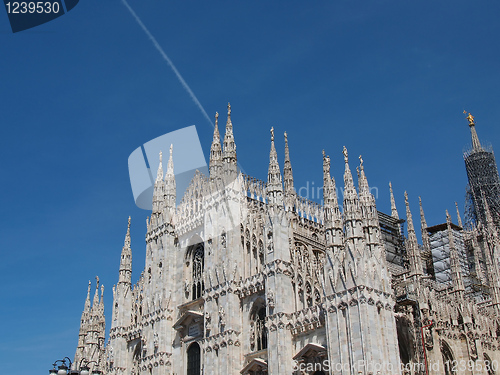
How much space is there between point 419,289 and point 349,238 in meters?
8.93

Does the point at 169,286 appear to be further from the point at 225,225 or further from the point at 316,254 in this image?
the point at 316,254

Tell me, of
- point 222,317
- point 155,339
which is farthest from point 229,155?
point 155,339

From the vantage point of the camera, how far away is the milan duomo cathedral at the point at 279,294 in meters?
32.8

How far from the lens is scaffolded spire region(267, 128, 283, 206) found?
40.2 meters

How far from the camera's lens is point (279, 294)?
121 feet

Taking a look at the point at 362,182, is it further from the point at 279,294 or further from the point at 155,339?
the point at 155,339

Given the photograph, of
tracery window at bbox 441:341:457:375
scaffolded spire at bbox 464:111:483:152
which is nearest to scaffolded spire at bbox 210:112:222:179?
tracery window at bbox 441:341:457:375

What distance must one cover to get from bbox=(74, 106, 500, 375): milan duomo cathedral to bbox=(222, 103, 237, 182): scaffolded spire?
0.09m

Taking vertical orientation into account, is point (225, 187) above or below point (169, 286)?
above

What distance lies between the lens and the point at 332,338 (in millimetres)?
32625

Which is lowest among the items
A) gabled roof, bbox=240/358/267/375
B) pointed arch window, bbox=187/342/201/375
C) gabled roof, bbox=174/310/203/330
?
gabled roof, bbox=240/358/267/375

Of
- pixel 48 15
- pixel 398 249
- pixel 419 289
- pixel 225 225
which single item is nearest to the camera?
pixel 48 15

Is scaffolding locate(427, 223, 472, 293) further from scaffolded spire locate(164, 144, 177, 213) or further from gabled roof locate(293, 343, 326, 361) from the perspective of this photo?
gabled roof locate(293, 343, 326, 361)

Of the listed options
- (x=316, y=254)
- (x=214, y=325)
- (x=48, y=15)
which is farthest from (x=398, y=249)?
(x=48, y=15)
